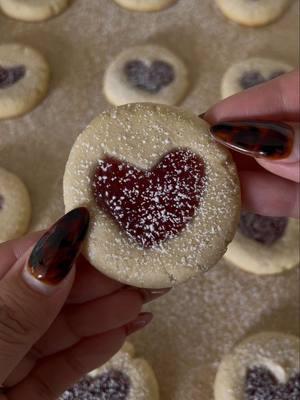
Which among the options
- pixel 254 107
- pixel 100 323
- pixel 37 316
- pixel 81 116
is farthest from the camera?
pixel 81 116

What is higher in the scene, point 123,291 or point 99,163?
point 99,163

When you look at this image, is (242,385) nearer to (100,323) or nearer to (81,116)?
(100,323)

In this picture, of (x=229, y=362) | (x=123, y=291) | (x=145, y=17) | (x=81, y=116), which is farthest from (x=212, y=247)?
(x=145, y=17)

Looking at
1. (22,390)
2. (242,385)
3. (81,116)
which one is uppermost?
(81,116)

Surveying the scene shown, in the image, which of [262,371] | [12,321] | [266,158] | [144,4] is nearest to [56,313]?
[12,321]

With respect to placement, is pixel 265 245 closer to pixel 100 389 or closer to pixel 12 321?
pixel 100 389

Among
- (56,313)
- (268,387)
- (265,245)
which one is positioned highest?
(56,313)

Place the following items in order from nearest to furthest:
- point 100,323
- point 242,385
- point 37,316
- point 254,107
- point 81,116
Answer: point 37,316
point 254,107
point 100,323
point 242,385
point 81,116
